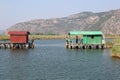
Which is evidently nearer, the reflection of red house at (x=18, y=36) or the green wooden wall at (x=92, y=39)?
the green wooden wall at (x=92, y=39)

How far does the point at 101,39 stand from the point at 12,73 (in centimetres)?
5236

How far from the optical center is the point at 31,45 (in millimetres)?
104375

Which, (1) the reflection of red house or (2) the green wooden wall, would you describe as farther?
(1) the reflection of red house

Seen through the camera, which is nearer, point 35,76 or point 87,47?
point 35,76

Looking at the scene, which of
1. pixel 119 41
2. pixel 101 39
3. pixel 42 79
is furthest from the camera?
pixel 101 39

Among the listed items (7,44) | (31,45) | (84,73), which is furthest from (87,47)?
(84,73)

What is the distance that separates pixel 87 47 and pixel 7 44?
916 inches

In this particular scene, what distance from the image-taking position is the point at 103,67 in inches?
2237

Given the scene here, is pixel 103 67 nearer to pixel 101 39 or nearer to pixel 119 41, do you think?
pixel 119 41

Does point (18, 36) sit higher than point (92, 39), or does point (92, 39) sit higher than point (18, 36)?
point (18, 36)

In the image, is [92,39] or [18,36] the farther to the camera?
[18,36]

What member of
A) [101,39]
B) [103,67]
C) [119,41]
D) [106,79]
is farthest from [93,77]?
[101,39]

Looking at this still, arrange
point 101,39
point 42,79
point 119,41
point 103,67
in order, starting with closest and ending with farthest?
point 42,79 < point 103,67 < point 119,41 < point 101,39

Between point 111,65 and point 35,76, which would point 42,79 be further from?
point 111,65
